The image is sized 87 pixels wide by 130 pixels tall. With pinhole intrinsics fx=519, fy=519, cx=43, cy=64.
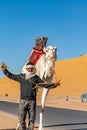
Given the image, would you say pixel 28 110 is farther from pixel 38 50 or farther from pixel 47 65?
pixel 38 50

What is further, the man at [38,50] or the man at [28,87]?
the man at [38,50]

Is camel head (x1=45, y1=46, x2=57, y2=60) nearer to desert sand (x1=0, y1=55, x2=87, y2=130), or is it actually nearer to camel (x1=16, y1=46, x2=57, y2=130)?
camel (x1=16, y1=46, x2=57, y2=130)

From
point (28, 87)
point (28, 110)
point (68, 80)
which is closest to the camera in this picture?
point (28, 87)

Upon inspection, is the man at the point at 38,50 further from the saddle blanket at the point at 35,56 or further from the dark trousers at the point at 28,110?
the dark trousers at the point at 28,110

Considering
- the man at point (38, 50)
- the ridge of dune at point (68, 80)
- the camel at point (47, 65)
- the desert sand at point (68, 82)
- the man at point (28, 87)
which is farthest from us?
the ridge of dune at point (68, 80)

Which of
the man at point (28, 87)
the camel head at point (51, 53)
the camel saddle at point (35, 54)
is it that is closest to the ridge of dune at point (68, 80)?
the camel saddle at point (35, 54)

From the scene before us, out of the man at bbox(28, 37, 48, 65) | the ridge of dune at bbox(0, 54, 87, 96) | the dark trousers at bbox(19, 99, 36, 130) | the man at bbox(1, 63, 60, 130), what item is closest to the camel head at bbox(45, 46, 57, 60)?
the man at bbox(28, 37, 48, 65)

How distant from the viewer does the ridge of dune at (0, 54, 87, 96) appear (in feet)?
346

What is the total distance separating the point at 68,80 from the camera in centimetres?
11762

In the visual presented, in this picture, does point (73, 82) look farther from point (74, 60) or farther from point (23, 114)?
point (23, 114)

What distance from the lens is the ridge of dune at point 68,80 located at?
10556 cm

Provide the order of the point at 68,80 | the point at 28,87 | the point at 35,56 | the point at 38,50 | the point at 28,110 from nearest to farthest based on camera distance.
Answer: the point at 28,87
the point at 28,110
the point at 35,56
the point at 38,50
the point at 68,80

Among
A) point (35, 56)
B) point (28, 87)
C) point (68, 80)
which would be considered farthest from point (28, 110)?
point (68, 80)

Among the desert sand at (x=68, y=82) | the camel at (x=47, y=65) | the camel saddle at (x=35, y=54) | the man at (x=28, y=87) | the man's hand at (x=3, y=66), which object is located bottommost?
→ the man at (x=28, y=87)
